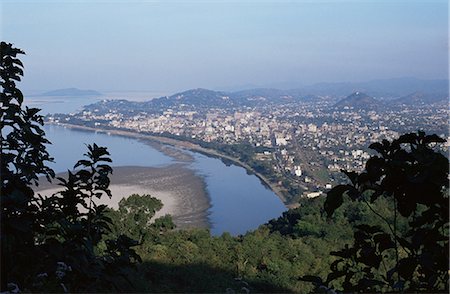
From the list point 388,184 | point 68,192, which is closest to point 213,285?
point 68,192

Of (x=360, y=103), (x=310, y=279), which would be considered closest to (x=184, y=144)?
(x=360, y=103)

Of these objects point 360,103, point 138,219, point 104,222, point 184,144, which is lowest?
point 184,144

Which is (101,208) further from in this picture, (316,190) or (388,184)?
(316,190)

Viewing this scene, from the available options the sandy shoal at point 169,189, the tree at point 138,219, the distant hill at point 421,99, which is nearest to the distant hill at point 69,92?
the distant hill at point 421,99

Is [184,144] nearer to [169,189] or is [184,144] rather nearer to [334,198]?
[169,189]

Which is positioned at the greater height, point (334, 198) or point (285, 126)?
point (334, 198)

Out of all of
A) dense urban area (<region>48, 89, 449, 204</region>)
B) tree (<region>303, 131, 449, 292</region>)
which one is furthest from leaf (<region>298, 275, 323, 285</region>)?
dense urban area (<region>48, 89, 449, 204</region>)

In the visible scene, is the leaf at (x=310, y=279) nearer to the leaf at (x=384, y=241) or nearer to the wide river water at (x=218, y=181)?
the leaf at (x=384, y=241)
